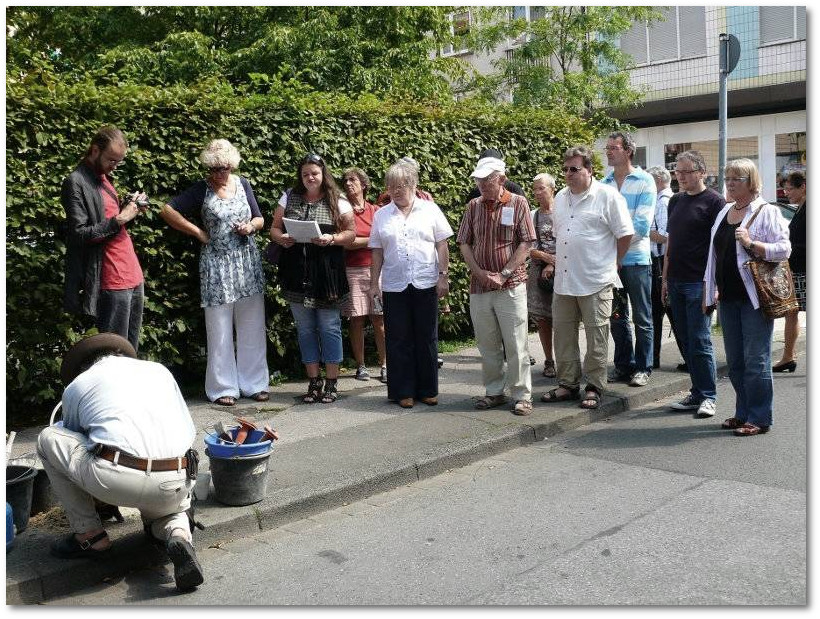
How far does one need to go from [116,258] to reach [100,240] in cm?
23

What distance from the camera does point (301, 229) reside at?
773 cm

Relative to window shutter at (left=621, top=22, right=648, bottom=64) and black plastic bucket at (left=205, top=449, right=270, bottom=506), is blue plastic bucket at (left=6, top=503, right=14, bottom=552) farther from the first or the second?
window shutter at (left=621, top=22, right=648, bottom=64)

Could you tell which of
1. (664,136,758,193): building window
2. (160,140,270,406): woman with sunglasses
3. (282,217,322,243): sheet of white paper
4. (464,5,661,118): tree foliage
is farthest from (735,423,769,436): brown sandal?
(664,136,758,193): building window

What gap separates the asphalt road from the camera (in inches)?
165

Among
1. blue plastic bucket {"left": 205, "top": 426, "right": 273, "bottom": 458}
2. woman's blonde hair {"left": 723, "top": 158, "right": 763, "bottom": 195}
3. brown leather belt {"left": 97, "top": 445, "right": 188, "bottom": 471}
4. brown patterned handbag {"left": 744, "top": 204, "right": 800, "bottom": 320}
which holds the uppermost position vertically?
woman's blonde hair {"left": 723, "top": 158, "right": 763, "bottom": 195}

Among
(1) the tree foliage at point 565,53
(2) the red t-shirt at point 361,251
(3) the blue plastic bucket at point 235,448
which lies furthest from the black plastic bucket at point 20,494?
(1) the tree foliage at point 565,53

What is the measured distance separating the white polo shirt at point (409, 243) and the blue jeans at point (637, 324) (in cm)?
209

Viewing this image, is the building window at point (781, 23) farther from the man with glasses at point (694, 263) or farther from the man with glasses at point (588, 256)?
the man with glasses at point (588, 256)

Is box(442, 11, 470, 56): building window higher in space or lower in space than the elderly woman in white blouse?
higher

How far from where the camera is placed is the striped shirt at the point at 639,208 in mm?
8438

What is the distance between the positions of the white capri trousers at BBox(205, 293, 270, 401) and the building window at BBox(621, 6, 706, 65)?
2076 cm

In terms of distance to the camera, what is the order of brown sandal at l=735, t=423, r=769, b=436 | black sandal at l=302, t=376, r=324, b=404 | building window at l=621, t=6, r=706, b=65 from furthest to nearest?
building window at l=621, t=6, r=706, b=65 < black sandal at l=302, t=376, r=324, b=404 < brown sandal at l=735, t=423, r=769, b=436

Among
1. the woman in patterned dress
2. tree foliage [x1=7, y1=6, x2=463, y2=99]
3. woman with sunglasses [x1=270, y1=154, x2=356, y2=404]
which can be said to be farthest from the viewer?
tree foliage [x1=7, y1=6, x2=463, y2=99]

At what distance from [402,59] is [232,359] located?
10159 millimetres
